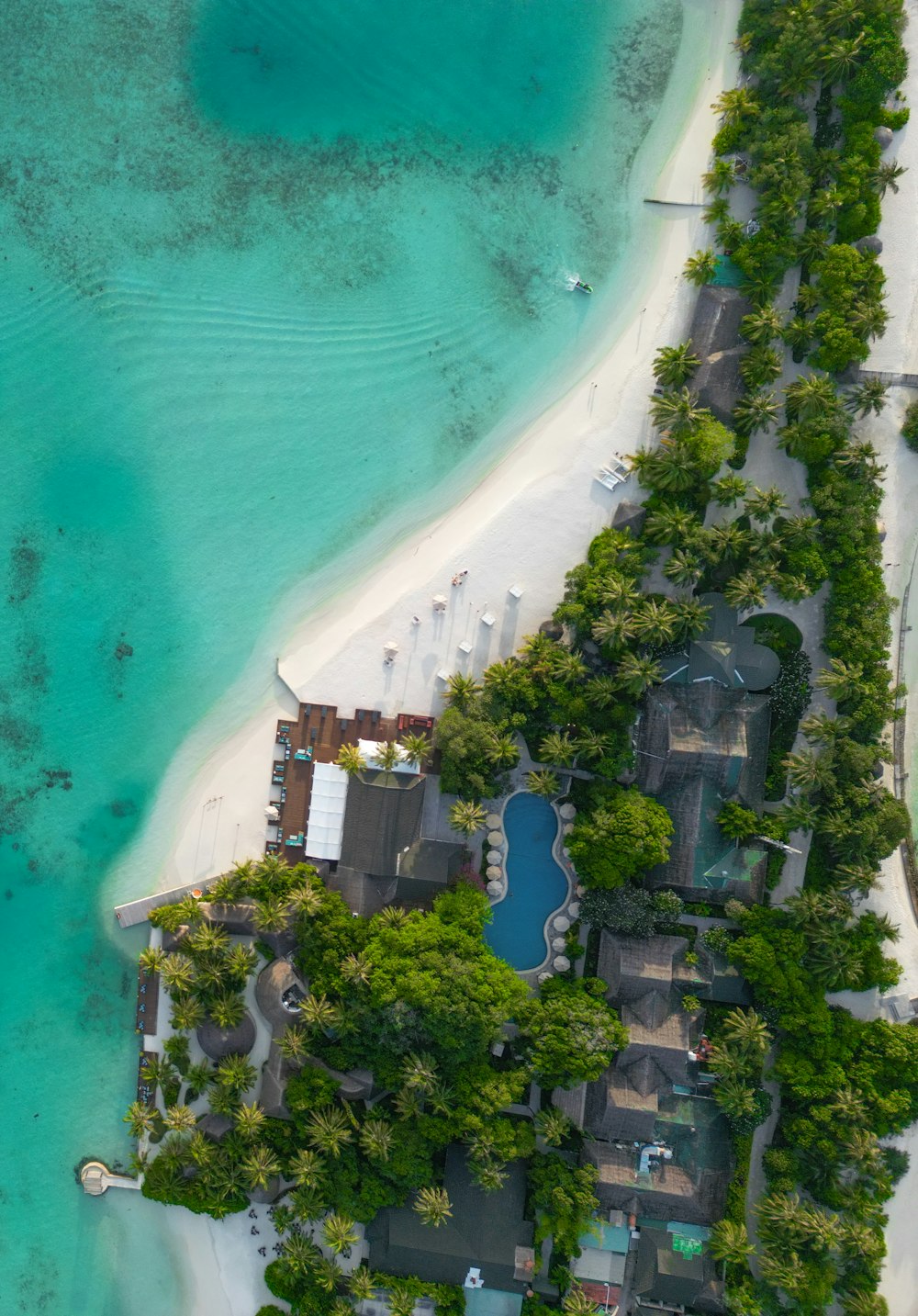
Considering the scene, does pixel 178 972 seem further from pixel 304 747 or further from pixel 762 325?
pixel 762 325

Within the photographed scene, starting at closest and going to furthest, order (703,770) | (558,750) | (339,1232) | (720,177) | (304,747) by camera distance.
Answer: (339,1232) < (558,750) < (703,770) < (720,177) < (304,747)

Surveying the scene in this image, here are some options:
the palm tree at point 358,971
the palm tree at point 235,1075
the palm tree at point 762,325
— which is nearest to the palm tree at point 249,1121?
the palm tree at point 235,1075

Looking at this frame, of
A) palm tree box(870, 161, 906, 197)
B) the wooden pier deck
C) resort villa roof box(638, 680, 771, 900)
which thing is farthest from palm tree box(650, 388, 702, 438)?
the wooden pier deck

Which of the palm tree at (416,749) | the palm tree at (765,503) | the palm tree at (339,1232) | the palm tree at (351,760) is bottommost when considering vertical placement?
the palm tree at (339,1232)

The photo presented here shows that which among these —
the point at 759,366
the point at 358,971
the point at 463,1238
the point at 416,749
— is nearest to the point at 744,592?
the point at 759,366

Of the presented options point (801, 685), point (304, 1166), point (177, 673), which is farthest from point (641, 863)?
point (177, 673)

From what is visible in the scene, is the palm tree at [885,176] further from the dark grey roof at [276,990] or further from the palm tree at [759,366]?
the dark grey roof at [276,990]
